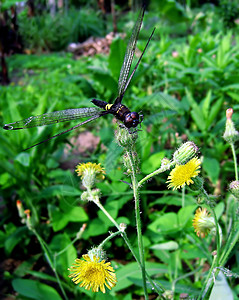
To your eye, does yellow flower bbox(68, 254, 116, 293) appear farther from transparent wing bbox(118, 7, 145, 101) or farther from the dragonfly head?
transparent wing bbox(118, 7, 145, 101)

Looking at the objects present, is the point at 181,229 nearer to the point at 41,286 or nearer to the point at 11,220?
the point at 41,286

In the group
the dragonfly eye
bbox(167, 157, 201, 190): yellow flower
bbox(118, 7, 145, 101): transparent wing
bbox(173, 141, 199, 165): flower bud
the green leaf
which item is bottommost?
the green leaf

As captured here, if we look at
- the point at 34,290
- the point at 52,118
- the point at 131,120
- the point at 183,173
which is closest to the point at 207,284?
the point at 183,173

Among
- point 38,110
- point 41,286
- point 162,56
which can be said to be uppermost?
point 162,56

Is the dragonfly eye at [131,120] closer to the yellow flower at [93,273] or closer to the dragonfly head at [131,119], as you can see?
the dragonfly head at [131,119]

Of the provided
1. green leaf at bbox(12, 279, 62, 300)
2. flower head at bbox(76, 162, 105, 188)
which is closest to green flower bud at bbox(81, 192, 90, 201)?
flower head at bbox(76, 162, 105, 188)

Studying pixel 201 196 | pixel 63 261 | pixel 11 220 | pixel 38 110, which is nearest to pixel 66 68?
pixel 38 110
